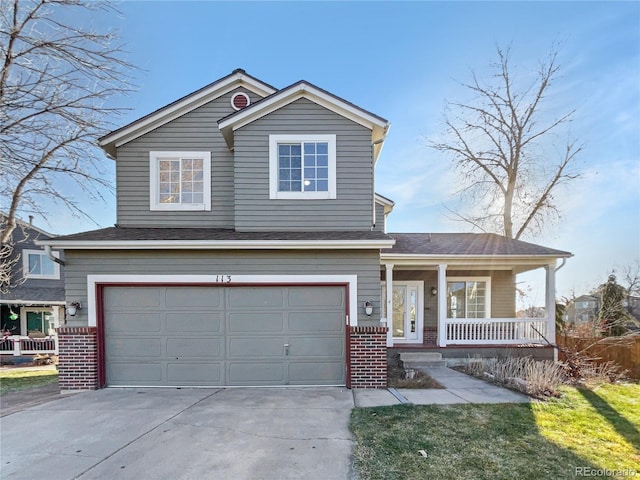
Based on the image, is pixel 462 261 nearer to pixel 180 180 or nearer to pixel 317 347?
pixel 317 347

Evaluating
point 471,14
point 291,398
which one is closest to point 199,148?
point 291,398

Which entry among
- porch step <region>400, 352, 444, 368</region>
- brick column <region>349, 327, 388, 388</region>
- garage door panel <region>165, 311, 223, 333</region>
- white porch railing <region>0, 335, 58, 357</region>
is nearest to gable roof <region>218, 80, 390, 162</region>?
garage door panel <region>165, 311, 223, 333</region>

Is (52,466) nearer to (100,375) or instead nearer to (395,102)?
(100,375)

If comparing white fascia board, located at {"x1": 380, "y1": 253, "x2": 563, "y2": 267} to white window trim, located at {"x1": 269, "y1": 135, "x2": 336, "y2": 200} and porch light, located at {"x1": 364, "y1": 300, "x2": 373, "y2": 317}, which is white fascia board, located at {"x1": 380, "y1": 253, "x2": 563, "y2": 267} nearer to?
porch light, located at {"x1": 364, "y1": 300, "x2": 373, "y2": 317}

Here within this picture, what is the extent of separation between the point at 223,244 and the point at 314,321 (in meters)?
2.61

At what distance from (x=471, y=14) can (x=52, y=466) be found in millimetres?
13766

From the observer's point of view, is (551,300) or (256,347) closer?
(256,347)

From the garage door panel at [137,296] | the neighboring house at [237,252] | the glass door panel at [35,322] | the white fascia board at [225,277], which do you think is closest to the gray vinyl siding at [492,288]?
the neighboring house at [237,252]

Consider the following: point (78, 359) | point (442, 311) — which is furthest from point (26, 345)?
point (442, 311)

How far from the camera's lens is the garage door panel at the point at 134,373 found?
286 inches

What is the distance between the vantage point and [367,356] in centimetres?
705

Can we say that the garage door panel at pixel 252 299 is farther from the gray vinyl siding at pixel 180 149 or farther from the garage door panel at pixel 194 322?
the gray vinyl siding at pixel 180 149

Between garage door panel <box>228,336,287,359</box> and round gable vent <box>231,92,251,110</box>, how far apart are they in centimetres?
631

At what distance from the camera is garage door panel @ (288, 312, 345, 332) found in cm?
729
